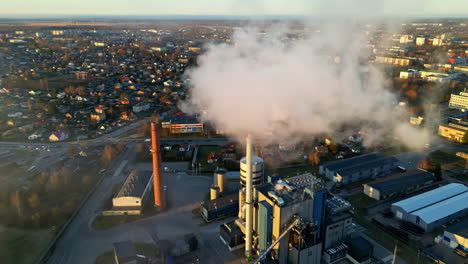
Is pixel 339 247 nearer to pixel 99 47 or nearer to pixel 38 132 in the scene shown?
pixel 38 132

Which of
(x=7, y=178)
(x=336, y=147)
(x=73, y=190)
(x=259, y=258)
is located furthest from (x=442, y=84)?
(x=7, y=178)

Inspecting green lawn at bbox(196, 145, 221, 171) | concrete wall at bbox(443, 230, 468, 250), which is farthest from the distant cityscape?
green lawn at bbox(196, 145, 221, 171)

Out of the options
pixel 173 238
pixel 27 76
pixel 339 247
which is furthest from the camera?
pixel 27 76

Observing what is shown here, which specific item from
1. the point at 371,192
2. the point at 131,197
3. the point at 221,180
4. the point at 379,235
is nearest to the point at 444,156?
the point at 371,192

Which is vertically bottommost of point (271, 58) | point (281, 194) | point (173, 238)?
point (173, 238)

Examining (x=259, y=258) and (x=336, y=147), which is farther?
(x=336, y=147)

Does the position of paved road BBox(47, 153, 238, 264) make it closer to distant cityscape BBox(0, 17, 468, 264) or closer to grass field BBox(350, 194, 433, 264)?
distant cityscape BBox(0, 17, 468, 264)

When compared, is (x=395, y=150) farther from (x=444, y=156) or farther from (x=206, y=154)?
(x=206, y=154)
